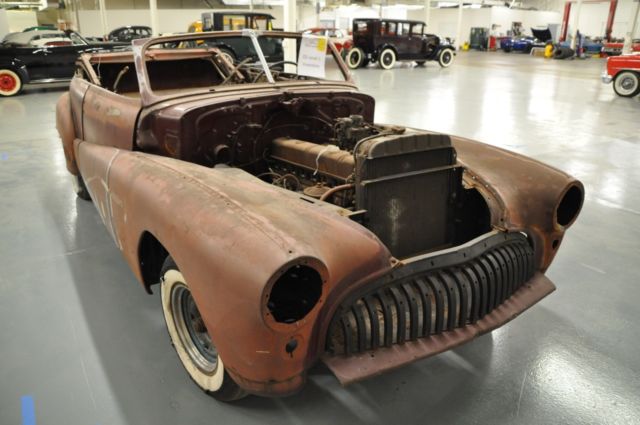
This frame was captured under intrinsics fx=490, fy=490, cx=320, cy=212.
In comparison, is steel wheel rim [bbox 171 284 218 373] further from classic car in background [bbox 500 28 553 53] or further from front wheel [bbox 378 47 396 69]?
classic car in background [bbox 500 28 553 53]

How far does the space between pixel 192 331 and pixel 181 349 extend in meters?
0.10

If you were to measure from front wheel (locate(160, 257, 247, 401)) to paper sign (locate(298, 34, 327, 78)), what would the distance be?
189cm

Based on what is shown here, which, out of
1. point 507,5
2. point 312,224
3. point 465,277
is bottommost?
point 465,277

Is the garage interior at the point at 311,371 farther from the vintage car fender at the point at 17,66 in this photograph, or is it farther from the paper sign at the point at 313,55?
the vintage car fender at the point at 17,66

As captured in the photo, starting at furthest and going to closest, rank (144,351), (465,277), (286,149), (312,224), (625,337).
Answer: (286,149) → (625,337) → (144,351) → (465,277) → (312,224)

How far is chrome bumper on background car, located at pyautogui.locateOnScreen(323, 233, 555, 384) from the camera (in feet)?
5.86

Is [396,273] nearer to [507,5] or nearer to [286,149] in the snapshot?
[286,149]

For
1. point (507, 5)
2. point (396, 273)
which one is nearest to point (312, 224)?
point (396, 273)

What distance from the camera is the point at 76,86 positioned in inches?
165

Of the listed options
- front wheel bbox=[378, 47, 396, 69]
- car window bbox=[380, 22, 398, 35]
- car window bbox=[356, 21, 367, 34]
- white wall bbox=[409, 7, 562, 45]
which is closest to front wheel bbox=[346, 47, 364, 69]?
car window bbox=[356, 21, 367, 34]

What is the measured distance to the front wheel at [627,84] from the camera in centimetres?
1091

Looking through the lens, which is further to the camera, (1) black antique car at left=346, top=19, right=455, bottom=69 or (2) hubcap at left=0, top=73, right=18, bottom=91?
(1) black antique car at left=346, top=19, right=455, bottom=69

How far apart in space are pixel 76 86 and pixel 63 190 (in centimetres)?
110

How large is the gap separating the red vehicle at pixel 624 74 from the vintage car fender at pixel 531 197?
10.0 metres
